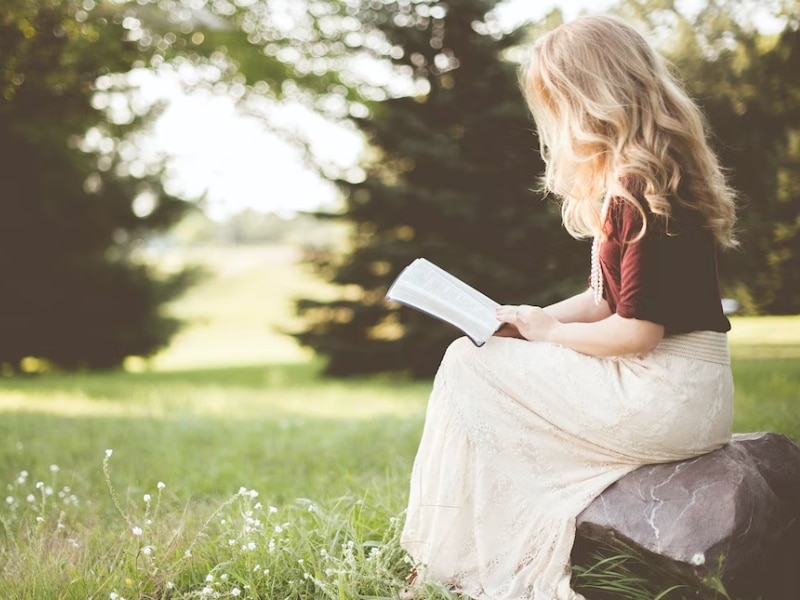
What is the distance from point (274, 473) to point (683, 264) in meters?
3.09

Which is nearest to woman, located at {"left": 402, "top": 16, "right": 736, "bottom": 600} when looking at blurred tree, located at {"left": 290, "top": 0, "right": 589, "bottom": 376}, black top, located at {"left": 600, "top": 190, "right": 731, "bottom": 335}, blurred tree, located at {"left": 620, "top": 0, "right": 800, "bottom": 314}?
black top, located at {"left": 600, "top": 190, "right": 731, "bottom": 335}

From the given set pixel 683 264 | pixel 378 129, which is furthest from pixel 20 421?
pixel 683 264

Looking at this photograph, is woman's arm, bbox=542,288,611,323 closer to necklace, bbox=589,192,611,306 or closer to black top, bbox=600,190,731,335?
necklace, bbox=589,192,611,306

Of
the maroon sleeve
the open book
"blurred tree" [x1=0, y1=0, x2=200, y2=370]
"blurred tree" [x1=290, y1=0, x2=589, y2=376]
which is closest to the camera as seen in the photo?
the maroon sleeve

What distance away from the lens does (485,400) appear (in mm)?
2707

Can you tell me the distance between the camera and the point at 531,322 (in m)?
2.77

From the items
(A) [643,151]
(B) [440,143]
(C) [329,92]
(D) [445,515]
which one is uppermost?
(C) [329,92]

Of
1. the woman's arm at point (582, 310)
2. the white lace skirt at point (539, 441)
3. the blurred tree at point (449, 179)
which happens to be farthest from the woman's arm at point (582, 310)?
the blurred tree at point (449, 179)

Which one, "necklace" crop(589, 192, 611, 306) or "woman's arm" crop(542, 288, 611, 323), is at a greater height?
"necklace" crop(589, 192, 611, 306)

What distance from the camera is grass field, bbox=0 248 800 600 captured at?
281 cm

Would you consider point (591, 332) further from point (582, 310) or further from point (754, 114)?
point (754, 114)

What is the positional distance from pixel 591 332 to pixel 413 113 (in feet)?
24.5

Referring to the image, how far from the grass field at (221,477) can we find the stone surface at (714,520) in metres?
0.67

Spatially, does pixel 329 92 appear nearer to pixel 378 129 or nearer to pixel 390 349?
pixel 378 129
